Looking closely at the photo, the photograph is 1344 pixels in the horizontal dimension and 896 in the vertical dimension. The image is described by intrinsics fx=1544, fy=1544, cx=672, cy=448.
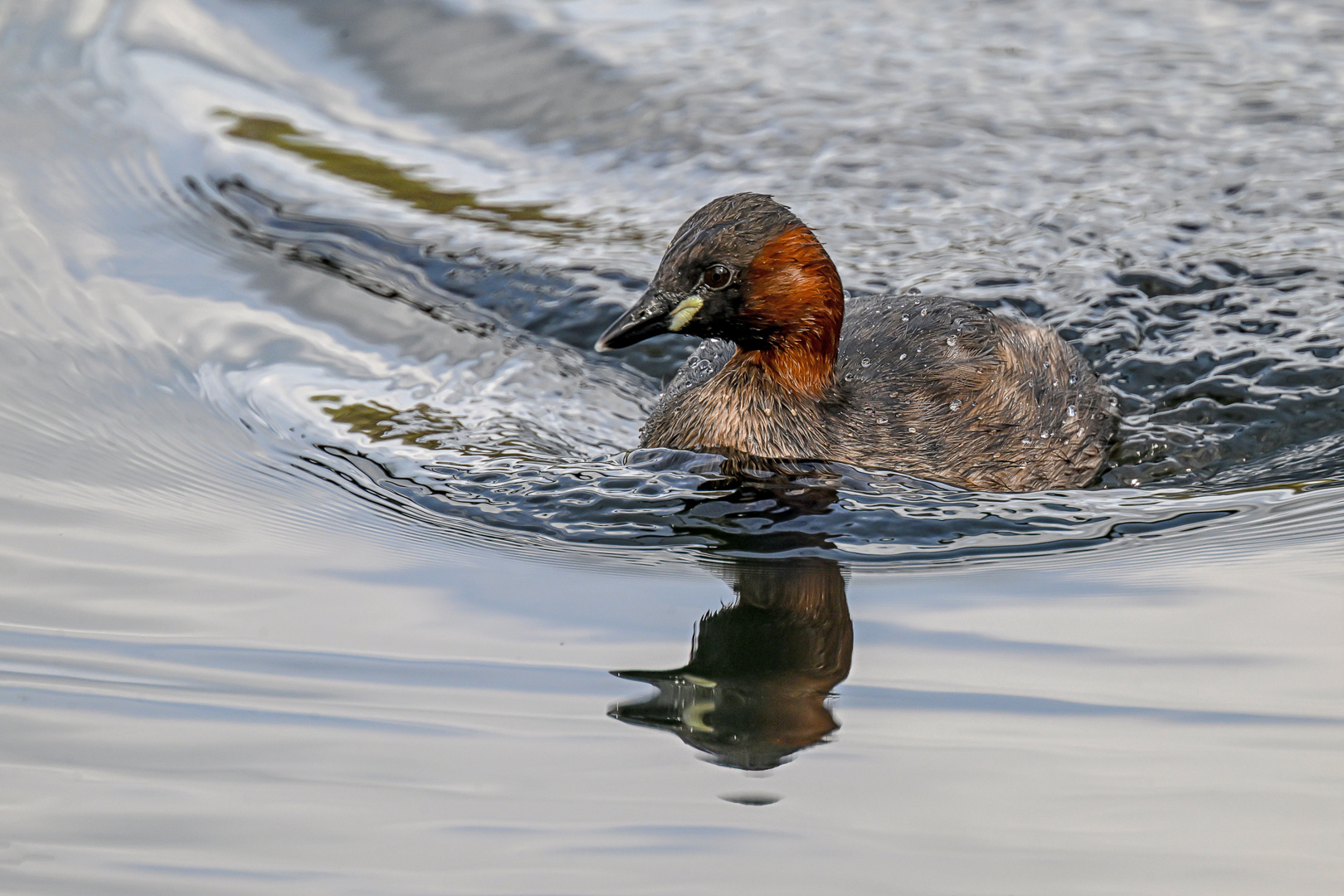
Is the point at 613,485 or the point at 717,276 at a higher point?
the point at 717,276

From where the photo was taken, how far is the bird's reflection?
12.6 ft

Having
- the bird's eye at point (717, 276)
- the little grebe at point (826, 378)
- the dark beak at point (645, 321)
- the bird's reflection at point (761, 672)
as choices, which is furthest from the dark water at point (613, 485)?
the bird's eye at point (717, 276)

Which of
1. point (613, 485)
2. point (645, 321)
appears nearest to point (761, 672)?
point (613, 485)

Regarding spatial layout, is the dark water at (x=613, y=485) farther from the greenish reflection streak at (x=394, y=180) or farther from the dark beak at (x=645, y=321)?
the dark beak at (x=645, y=321)

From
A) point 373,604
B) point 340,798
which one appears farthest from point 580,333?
point 340,798

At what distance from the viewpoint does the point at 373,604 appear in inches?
177

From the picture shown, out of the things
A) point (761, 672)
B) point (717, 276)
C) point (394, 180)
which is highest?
point (394, 180)

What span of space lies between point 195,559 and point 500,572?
0.94 m

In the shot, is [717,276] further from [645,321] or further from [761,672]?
[761,672]

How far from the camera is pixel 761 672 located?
13.8 feet

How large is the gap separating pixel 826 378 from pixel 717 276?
63cm

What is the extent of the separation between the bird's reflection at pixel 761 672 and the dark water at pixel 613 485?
2 centimetres

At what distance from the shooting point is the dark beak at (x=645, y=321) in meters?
5.45

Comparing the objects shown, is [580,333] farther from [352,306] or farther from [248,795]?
[248,795]
